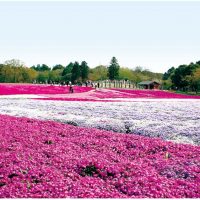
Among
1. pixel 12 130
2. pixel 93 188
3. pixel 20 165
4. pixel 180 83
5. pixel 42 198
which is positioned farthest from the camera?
pixel 180 83

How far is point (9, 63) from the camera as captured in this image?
614ft

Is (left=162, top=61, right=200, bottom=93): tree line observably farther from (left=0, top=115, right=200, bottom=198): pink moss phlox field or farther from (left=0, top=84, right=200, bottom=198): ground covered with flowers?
(left=0, top=115, right=200, bottom=198): pink moss phlox field

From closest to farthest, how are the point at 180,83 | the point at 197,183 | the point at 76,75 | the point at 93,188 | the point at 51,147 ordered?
the point at 93,188 → the point at 197,183 → the point at 51,147 → the point at 180,83 → the point at 76,75

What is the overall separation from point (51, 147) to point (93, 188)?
4.70 metres

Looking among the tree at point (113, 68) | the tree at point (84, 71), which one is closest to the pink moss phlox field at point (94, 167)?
the tree at point (84, 71)

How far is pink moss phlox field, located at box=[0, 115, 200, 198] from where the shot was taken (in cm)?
923

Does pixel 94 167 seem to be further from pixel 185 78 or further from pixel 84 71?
pixel 84 71

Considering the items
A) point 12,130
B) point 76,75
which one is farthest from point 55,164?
point 76,75

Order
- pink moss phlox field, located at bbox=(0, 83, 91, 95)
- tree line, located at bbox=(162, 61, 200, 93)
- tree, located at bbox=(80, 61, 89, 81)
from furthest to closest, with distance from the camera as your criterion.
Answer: tree, located at bbox=(80, 61, 89, 81) < tree line, located at bbox=(162, 61, 200, 93) < pink moss phlox field, located at bbox=(0, 83, 91, 95)

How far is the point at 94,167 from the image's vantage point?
11.4 m

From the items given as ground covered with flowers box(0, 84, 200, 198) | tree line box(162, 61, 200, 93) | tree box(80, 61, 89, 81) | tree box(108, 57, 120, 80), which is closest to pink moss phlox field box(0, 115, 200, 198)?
ground covered with flowers box(0, 84, 200, 198)

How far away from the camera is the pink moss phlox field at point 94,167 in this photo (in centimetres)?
923

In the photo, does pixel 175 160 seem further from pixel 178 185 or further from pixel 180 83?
pixel 180 83

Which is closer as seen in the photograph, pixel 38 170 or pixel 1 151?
pixel 38 170
